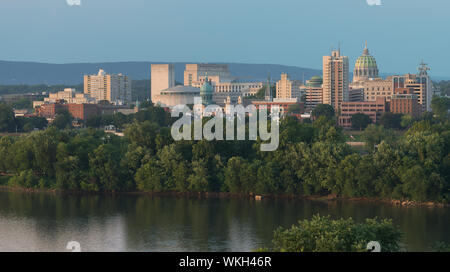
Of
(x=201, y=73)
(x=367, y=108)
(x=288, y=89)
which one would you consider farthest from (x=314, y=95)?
(x=201, y=73)

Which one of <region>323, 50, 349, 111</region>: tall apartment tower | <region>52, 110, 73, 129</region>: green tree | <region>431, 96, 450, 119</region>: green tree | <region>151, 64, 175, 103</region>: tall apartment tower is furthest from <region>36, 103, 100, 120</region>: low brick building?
<region>151, 64, 175, 103</region>: tall apartment tower

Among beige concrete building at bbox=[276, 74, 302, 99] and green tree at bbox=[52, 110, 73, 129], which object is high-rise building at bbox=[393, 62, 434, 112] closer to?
beige concrete building at bbox=[276, 74, 302, 99]

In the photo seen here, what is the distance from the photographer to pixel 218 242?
17.2 meters

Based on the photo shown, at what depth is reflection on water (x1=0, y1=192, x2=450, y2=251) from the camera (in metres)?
17.1

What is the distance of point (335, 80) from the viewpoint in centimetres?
5862

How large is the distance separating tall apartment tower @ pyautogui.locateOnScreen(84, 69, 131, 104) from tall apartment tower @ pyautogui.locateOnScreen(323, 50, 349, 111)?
27237mm

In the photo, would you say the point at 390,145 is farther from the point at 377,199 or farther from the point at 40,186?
the point at 40,186

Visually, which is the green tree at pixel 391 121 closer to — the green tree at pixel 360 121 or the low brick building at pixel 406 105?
the green tree at pixel 360 121

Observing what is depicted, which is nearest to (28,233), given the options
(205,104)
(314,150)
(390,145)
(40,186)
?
(40,186)

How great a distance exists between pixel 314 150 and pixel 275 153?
1.06m

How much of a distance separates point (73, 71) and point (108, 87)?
6127 centimetres

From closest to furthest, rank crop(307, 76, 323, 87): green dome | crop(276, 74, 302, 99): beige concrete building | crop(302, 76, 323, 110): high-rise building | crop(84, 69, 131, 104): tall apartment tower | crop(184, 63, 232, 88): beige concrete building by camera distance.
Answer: crop(302, 76, 323, 110): high-rise building
crop(307, 76, 323, 87): green dome
crop(276, 74, 302, 99): beige concrete building
crop(84, 69, 131, 104): tall apartment tower
crop(184, 63, 232, 88): beige concrete building

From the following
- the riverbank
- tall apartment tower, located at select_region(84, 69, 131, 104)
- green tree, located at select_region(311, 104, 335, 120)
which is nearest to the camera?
the riverbank

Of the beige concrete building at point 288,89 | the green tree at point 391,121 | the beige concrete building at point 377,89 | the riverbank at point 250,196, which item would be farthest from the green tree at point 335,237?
the beige concrete building at point 288,89
